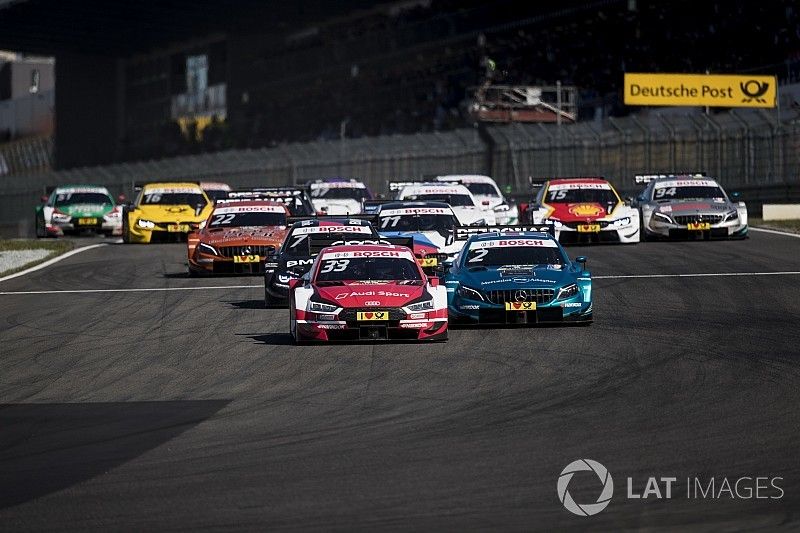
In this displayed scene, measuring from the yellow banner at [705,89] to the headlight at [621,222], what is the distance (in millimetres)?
23649

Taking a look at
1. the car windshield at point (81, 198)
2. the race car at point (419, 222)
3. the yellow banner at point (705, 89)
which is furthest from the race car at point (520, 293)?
the yellow banner at point (705, 89)

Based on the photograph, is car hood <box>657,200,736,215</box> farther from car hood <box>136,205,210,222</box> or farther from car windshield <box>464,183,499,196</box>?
car hood <box>136,205,210,222</box>

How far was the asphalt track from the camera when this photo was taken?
8320 mm

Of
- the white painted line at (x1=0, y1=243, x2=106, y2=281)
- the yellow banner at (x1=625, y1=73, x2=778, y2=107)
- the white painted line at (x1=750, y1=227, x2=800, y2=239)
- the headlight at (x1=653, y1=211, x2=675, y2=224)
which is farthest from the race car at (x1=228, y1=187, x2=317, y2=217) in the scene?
the yellow banner at (x1=625, y1=73, x2=778, y2=107)

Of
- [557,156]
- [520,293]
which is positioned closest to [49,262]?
[520,293]

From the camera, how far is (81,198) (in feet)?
135

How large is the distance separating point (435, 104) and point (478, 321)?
51.1 meters

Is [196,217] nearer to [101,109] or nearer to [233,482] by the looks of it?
[233,482]

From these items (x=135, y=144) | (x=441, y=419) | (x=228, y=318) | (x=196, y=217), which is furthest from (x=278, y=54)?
(x=441, y=419)

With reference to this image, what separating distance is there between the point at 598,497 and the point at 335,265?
9.56 meters

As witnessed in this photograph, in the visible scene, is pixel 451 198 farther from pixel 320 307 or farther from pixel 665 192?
pixel 320 307

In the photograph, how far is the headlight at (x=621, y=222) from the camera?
31109mm

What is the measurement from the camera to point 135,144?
10156cm

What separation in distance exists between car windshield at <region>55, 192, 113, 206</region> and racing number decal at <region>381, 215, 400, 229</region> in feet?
52.8
